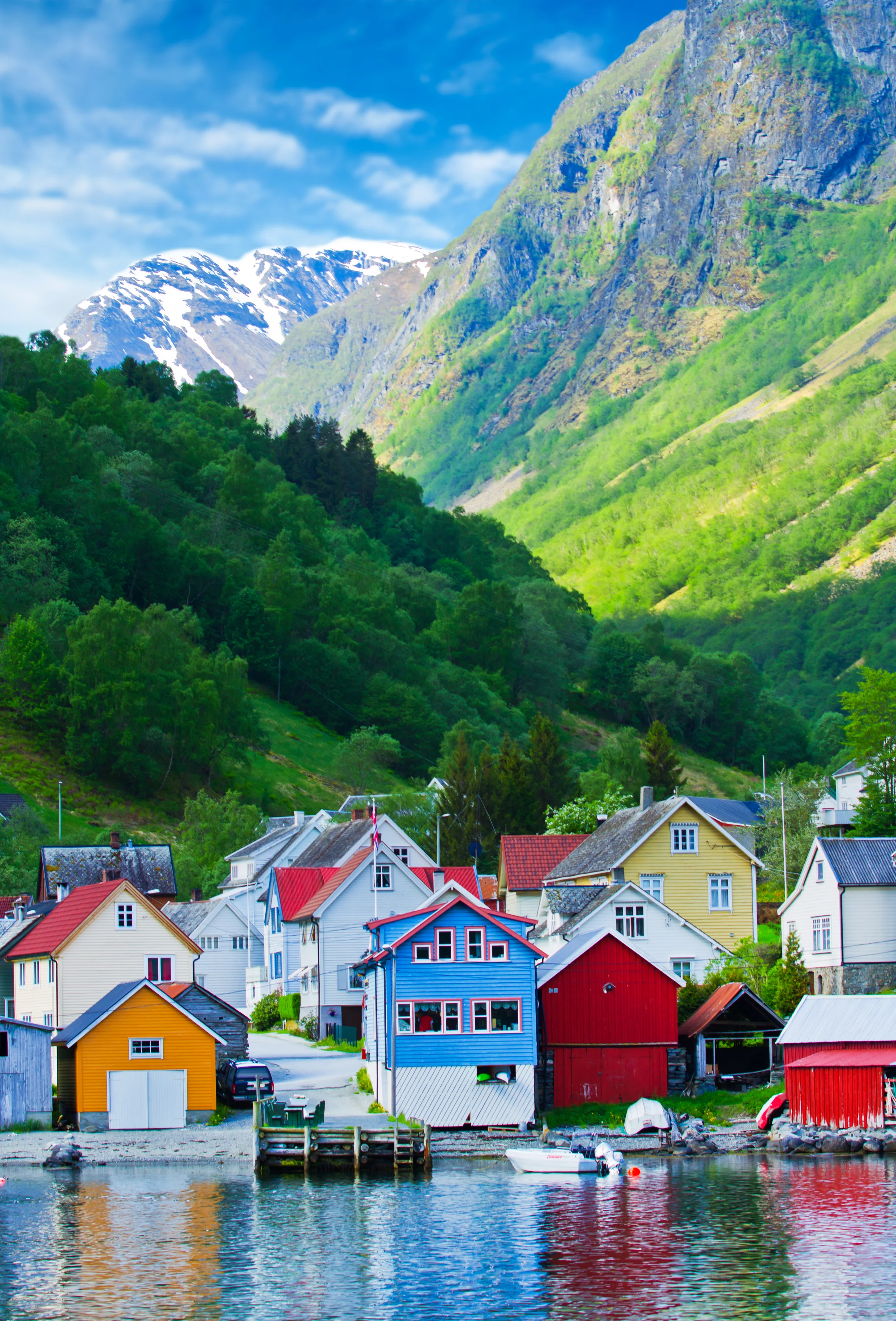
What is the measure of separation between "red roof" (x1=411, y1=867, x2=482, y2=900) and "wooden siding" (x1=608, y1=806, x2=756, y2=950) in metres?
9.99

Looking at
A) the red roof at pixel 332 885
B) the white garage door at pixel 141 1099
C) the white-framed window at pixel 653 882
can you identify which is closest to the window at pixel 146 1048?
the white garage door at pixel 141 1099

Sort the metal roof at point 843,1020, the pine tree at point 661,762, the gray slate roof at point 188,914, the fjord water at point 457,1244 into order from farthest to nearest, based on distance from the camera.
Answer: the pine tree at point 661,762
the gray slate roof at point 188,914
the metal roof at point 843,1020
the fjord water at point 457,1244

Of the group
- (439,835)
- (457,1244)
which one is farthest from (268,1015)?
(457,1244)

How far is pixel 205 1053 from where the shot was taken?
57.4m

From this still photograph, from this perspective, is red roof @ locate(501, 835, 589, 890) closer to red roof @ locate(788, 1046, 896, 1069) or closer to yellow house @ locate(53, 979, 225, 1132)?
red roof @ locate(788, 1046, 896, 1069)

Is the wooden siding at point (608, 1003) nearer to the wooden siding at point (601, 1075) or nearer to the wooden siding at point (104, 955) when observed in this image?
the wooden siding at point (601, 1075)

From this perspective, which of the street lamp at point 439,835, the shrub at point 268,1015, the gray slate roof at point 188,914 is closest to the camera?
the shrub at point 268,1015

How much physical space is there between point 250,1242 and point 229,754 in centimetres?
8997

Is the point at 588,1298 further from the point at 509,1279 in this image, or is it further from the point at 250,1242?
the point at 250,1242

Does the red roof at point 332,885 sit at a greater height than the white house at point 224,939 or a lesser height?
greater

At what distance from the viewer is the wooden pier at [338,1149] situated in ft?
165

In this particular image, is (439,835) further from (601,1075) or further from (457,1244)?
(457,1244)

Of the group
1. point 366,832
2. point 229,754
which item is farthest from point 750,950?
point 229,754

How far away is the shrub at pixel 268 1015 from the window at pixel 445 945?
30794 millimetres
